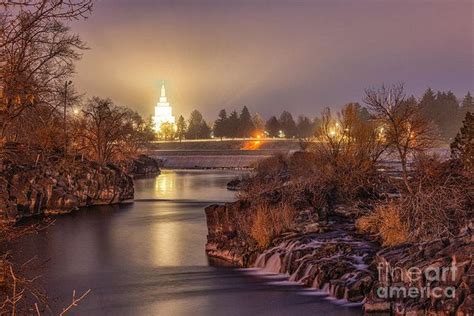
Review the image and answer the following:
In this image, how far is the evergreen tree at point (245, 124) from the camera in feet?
554

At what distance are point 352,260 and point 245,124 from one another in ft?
499

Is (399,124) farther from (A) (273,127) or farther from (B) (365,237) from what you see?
(A) (273,127)

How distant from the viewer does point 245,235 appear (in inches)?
941

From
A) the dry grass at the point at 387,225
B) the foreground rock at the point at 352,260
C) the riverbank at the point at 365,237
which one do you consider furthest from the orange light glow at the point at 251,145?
the dry grass at the point at 387,225

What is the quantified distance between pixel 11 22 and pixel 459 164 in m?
22.3

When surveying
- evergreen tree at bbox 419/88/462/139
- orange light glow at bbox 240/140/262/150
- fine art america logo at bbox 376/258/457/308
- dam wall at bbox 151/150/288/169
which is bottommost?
fine art america logo at bbox 376/258/457/308

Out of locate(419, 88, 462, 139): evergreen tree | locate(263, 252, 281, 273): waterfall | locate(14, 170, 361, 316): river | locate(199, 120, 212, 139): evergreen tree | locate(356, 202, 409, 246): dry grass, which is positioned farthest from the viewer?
locate(199, 120, 212, 139): evergreen tree

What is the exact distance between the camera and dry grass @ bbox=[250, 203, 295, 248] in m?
22.7

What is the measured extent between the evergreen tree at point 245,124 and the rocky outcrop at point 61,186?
11897 cm

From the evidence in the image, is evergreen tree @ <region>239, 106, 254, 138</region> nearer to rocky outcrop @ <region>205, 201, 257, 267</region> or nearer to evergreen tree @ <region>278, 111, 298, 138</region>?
evergreen tree @ <region>278, 111, 298, 138</region>

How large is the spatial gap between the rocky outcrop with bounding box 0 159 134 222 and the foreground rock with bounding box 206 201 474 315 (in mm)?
16914

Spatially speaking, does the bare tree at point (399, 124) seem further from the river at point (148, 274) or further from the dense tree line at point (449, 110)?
the dense tree line at point (449, 110)

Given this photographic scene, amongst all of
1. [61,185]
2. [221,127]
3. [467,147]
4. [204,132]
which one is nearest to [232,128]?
[221,127]

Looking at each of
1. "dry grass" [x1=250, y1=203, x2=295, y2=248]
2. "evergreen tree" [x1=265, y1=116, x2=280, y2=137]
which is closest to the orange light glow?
"evergreen tree" [x1=265, y1=116, x2=280, y2=137]
